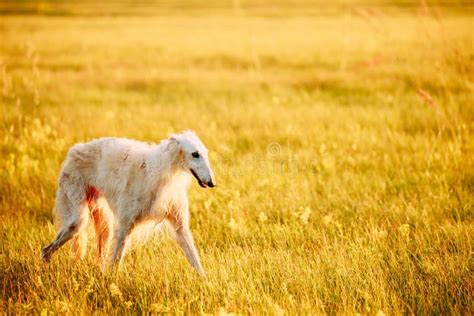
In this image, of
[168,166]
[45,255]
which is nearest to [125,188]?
[168,166]

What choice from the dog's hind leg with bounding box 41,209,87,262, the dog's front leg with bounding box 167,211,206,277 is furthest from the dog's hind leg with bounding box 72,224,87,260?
the dog's front leg with bounding box 167,211,206,277

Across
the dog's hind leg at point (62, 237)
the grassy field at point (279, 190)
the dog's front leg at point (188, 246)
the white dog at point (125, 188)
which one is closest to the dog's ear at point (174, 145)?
the white dog at point (125, 188)

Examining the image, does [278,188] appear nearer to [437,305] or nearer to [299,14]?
[437,305]

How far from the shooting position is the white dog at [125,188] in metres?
4.75

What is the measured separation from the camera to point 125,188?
4.96m

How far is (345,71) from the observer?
1662 cm

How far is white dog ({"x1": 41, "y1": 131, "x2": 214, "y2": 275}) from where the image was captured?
4.75m

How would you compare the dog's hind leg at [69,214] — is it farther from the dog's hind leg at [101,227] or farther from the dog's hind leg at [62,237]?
the dog's hind leg at [101,227]

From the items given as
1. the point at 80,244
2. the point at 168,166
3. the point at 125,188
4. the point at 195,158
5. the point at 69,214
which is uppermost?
the point at 195,158

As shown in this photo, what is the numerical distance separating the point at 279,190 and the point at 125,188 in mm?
2561

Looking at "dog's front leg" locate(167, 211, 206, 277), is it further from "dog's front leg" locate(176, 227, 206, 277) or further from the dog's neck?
the dog's neck

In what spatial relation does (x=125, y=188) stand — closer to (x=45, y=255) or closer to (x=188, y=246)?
(x=188, y=246)

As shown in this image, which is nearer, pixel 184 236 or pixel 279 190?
pixel 184 236

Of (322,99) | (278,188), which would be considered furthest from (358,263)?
(322,99)
